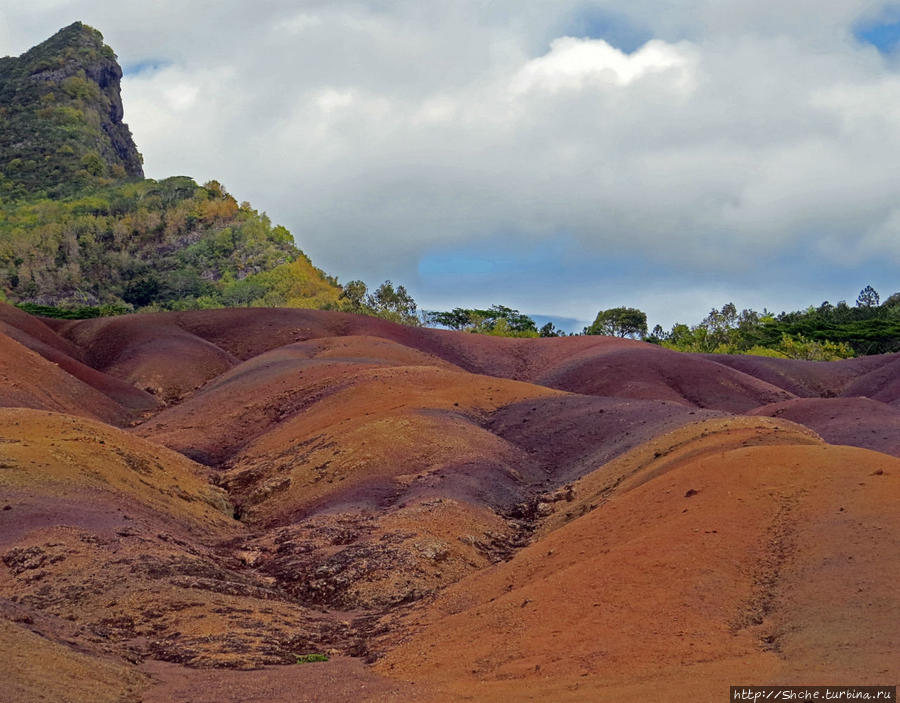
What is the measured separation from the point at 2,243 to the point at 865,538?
4145 inches

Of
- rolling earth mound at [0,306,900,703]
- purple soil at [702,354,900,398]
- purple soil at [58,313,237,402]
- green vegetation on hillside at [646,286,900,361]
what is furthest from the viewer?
green vegetation on hillside at [646,286,900,361]

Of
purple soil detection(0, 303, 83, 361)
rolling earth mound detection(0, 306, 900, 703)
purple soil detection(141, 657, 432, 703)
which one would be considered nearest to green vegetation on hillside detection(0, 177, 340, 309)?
purple soil detection(0, 303, 83, 361)

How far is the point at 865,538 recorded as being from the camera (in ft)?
54.2

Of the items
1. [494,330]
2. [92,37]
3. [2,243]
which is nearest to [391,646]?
[494,330]

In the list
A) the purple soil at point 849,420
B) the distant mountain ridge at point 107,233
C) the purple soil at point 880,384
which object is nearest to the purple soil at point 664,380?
the purple soil at point 880,384

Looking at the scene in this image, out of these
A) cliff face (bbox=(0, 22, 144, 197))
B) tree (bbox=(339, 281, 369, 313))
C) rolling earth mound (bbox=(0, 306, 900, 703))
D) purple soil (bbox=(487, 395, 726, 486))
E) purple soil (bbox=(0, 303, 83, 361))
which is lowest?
rolling earth mound (bbox=(0, 306, 900, 703))

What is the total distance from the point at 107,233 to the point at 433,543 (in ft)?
307

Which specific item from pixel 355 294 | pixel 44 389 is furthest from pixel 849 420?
pixel 355 294

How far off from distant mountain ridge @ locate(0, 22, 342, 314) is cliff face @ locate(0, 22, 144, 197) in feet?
0.62

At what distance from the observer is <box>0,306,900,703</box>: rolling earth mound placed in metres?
14.8

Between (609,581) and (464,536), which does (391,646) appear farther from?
(464,536)

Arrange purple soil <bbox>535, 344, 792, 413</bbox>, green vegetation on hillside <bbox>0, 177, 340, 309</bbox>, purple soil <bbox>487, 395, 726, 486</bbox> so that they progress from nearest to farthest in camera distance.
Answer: purple soil <bbox>487, 395, 726, 486</bbox> → purple soil <bbox>535, 344, 792, 413</bbox> → green vegetation on hillside <bbox>0, 177, 340, 309</bbox>

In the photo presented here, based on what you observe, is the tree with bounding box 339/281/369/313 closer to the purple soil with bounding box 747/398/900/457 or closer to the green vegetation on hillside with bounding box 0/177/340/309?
the green vegetation on hillside with bounding box 0/177/340/309

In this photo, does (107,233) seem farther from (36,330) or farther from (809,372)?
(809,372)
